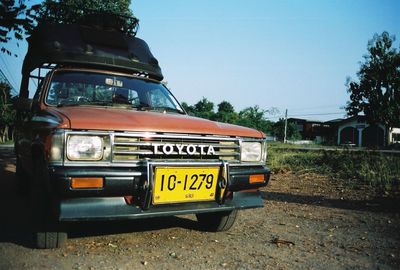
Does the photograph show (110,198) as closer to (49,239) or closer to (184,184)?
(184,184)

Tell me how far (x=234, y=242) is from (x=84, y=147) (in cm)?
178

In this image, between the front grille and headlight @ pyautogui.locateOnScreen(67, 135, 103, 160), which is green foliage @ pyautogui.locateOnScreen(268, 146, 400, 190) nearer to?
the front grille

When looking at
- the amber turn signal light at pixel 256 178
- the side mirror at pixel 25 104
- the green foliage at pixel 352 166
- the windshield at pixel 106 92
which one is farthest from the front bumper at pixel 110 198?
the green foliage at pixel 352 166

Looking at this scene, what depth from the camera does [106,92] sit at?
3.95 m

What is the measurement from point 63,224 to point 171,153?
3.56 ft

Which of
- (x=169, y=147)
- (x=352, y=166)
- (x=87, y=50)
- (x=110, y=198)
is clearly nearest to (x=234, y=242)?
(x=169, y=147)

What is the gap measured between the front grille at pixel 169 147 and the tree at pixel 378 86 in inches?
1615

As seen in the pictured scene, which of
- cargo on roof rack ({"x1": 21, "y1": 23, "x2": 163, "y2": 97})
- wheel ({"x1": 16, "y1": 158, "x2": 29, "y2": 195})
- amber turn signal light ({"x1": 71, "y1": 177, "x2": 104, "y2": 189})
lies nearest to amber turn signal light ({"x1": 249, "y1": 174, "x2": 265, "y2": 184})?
amber turn signal light ({"x1": 71, "y1": 177, "x2": 104, "y2": 189})

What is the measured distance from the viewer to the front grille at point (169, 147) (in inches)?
108

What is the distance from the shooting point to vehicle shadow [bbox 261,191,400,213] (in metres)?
5.11

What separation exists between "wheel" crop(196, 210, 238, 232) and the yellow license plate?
74cm

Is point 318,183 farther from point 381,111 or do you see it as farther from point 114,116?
point 381,111

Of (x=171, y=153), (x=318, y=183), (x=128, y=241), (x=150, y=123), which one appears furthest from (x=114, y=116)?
(x=318, y=183)

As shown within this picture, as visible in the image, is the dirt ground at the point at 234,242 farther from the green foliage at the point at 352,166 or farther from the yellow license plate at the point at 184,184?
the green foliage at the point at 352,166
